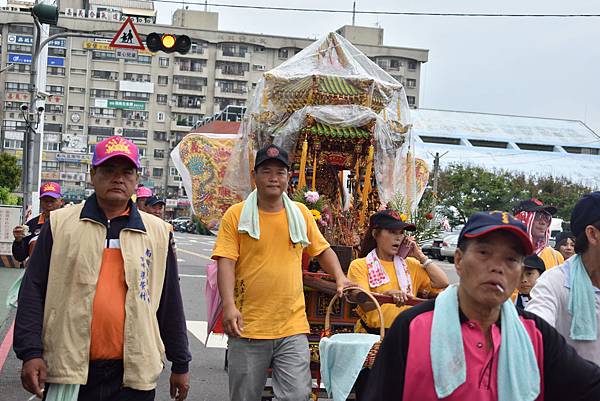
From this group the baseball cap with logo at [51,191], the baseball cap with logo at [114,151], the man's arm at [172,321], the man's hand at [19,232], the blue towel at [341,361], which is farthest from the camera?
the baseball cap with logo at [51,191]

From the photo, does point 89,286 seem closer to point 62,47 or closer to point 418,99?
point 62,47

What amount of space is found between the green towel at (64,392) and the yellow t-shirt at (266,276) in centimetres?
160

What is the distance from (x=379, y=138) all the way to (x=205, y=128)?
190 feet

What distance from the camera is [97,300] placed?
13.6 ft

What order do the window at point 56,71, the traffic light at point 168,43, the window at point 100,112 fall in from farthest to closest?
the window at point 100,112 < the window at point 56,71 < the traffic light at point 168,43

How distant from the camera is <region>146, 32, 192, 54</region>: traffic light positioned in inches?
641

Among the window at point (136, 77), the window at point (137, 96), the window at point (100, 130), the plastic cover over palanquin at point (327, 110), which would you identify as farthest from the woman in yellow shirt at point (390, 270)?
the window at point (136, 77)

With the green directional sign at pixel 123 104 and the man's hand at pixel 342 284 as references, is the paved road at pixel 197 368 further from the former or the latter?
the green directional sign at pixel 123 104

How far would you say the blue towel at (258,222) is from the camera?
18.3 feet

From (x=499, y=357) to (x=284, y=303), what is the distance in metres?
2.80

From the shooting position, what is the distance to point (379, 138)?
9633 millimetres

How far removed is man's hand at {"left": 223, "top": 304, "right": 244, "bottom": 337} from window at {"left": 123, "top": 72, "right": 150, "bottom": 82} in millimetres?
84509

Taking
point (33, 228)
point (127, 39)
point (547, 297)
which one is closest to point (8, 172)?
point (127, 39)

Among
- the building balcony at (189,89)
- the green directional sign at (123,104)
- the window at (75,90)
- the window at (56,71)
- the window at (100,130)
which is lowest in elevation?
the window at (100,130)
